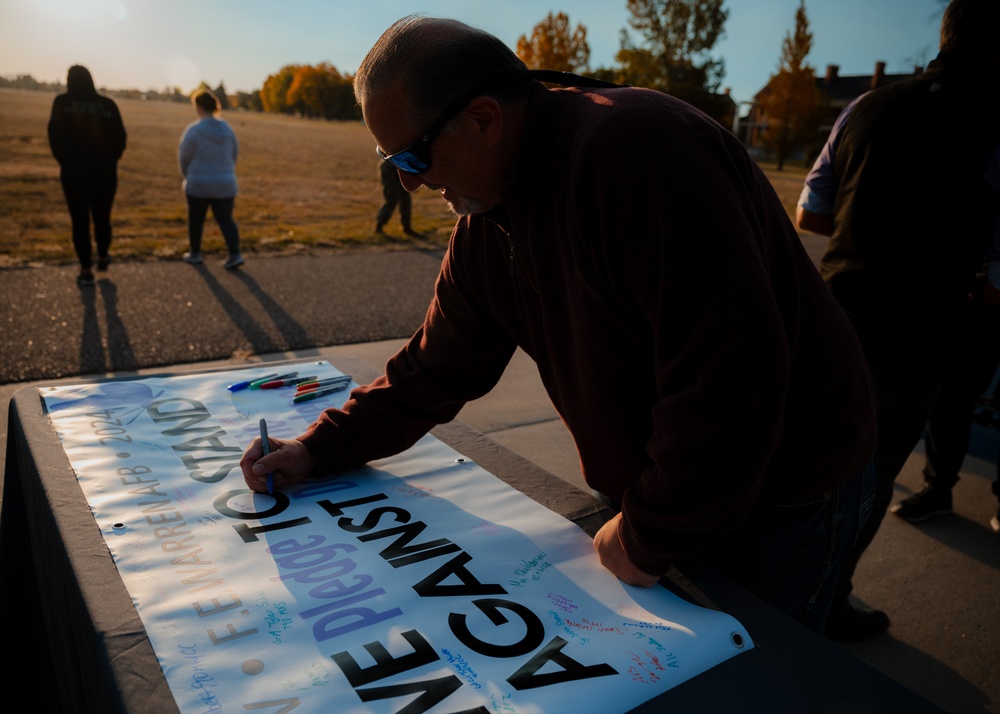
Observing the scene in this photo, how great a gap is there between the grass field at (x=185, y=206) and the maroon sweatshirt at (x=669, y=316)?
24.7 feet

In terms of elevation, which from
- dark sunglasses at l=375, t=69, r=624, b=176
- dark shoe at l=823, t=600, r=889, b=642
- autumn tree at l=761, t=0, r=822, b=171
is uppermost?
autumn tree at l=761, t=0, r=822, b=171

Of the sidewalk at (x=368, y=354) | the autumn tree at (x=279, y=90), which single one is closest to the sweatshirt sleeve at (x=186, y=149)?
the sidewalk at (x=368, y=354)

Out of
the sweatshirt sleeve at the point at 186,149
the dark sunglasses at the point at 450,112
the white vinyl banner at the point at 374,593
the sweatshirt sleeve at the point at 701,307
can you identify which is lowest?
the white vinyl banner at the point at 374,593

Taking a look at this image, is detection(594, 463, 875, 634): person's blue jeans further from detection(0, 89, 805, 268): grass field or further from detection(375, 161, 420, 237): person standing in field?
detection(375, 161, 420, 237): person standing in field

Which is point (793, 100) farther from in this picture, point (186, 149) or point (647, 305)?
point (647, 305)

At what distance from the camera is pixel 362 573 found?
48.7 inches

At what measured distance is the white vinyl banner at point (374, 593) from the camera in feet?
3.18

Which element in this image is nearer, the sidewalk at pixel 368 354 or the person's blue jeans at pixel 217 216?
the sidewalk at pixel 368 354

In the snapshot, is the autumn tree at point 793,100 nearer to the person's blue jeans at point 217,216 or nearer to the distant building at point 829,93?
the distant building at point 829,93

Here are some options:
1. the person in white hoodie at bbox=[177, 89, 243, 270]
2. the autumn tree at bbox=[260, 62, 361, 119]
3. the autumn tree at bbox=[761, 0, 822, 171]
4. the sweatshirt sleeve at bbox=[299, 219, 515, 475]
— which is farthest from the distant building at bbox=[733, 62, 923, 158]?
the sweatshirt sleeve at bbox=[299, 219, 515, 475]

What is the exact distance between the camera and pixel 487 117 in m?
1.19

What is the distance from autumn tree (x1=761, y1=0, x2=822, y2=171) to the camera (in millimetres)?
32500

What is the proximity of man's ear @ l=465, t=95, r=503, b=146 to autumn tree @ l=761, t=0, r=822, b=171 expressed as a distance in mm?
35922

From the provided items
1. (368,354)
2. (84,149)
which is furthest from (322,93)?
(368,354)
